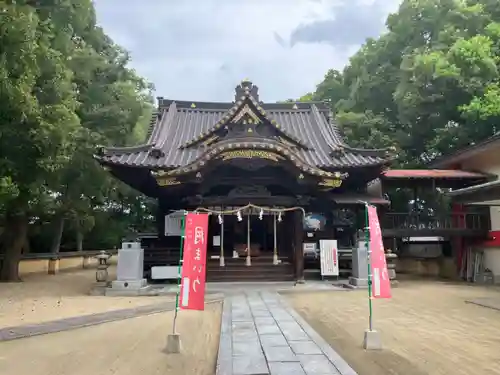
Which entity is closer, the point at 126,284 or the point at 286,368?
the point at 286,368

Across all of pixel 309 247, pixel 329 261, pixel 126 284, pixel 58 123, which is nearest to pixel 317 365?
pixel 126 284

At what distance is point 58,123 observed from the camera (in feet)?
42.2

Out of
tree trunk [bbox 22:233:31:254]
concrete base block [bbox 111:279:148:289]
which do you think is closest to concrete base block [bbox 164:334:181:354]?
concrete base block [bbox 111:279:148:289]

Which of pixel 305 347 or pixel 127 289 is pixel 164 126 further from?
pixel 305 347

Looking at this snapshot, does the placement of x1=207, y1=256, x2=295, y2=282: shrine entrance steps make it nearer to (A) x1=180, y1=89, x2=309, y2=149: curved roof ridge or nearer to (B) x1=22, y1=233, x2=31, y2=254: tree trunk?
(A) x1=180, y1=89, x2=309, y2=149: curved roof ridge

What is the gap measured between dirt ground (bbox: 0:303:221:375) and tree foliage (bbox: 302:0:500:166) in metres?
17.0

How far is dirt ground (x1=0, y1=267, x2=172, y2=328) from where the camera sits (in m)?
9.33

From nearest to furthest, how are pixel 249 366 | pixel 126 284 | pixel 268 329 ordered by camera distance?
pixel 249 366 < pixel 268 329 < pixel 126 284

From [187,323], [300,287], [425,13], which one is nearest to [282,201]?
[300,287]

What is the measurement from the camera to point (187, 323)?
8344 mm

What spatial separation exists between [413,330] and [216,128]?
35.2ft

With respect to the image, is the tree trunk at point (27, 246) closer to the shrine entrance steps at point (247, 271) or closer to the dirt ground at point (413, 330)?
the shrine entrance steps at point (247, 271)

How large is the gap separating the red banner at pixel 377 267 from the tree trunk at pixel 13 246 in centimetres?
1554

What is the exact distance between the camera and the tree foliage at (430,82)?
1989 centimetres
